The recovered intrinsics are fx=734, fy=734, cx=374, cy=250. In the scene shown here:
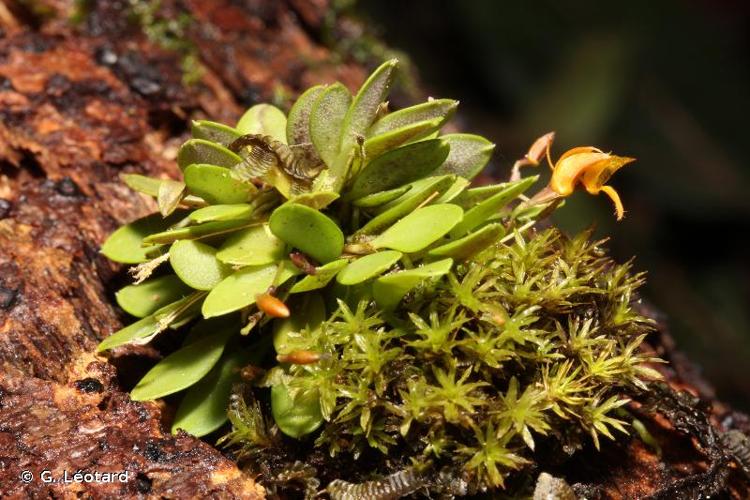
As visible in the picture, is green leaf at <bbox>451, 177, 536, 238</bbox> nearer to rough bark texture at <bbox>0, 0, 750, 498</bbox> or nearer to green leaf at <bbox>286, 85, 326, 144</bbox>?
green leaf at <bbox>286, 85, 326, 144</bbox>

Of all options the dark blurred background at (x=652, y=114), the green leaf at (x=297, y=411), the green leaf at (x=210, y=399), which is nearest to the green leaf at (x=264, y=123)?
the green leaf at (x=210, y=399)

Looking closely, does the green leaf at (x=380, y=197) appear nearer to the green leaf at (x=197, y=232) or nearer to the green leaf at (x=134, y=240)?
the green leaf at (x=197, y=232)

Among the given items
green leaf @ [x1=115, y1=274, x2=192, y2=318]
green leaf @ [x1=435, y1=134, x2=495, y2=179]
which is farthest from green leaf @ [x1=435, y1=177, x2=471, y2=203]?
green leaf @ [x1=115, y1=274, x2=192, y2=318]

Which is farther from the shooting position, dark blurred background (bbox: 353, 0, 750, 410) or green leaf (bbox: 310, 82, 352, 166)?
dark blurred background (bbox: 353, 0, 750, 410)

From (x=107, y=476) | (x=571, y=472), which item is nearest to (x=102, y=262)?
(x=107, y=476)

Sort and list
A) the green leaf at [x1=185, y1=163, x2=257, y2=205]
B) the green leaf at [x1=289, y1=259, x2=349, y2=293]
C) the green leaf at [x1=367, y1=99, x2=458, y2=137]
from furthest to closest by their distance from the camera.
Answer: the green leaf at [x1=367, y1=99, x2=458, y2=137] → the green leaf at [x1=185, y1=163, x2=257, y2=205] → the green leaf at [x1=289, y1=259, x2=349, y2=293]

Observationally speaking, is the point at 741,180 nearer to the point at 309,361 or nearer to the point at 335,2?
the point at 335,2

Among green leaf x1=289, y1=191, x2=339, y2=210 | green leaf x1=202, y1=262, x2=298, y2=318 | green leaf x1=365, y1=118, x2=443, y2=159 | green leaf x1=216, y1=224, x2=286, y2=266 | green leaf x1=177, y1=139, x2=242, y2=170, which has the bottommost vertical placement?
green leaf x1=202, y1=262, x2=298, y2=318
